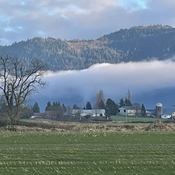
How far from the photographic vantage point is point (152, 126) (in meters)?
63.7

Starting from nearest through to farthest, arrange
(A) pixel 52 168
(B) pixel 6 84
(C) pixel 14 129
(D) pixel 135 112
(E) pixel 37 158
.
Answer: (A) pixel 52 168, (E) pixel 37 158, (C) pixel 14 129, (B) pixel 6 84, (D) pixel 135 112

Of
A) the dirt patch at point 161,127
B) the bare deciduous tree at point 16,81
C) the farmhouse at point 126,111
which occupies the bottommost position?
the dirt patch at point 161,127

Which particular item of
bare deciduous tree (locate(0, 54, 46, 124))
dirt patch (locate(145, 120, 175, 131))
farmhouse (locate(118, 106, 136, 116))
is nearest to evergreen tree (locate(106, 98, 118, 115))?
farmhouse (locate(118, 106, 136, 116))

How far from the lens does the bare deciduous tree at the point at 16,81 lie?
241 feet

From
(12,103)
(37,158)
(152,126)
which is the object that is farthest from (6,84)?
(37,158)

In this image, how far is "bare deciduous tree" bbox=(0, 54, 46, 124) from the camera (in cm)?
7338

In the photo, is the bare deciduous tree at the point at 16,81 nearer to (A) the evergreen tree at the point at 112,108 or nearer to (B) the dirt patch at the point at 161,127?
(B) the dirt patch at the point at 161,127

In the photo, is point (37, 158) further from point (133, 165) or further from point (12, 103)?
point (12, 103)

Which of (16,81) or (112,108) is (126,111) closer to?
(112,108)

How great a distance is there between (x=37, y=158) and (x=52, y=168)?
4.22 meters

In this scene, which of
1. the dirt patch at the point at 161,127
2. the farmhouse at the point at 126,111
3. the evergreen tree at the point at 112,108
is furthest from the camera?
the farmhouse at the point at 126,111

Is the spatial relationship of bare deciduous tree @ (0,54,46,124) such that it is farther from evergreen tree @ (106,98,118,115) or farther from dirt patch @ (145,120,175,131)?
evergreen tree @ (106,98,118,115)

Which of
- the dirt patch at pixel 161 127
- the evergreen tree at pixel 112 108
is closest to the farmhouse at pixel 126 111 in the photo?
the evergreen tree at pixel 112 108

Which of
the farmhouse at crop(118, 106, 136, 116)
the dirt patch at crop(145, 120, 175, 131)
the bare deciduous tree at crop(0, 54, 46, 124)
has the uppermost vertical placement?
the bare deciduous tree at crop(0, 54, 46, 124)
